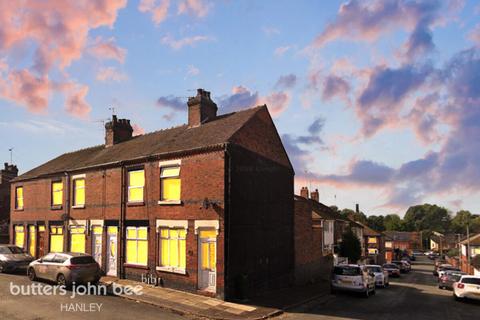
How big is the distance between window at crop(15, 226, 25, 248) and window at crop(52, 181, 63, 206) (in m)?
5.14

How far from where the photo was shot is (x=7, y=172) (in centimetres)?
4191

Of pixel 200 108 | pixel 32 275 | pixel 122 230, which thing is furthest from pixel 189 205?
pixel 32 275

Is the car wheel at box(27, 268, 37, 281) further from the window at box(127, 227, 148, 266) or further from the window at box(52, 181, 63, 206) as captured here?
the window at box(52, 181, 63, 206)

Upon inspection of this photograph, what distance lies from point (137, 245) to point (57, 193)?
359 inches

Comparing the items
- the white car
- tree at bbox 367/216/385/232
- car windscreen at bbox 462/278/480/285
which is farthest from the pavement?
tree at bbox 367/216/385/232

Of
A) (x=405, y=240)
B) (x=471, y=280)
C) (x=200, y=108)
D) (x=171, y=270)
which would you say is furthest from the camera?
(x=405, y=240)

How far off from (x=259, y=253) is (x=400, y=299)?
862cm

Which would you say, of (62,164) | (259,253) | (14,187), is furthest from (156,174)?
(14,187)

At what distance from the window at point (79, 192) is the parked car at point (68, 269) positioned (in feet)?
18.5

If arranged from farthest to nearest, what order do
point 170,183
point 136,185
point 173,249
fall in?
1. point 136,185
2. point 170,183
3. point 173,249

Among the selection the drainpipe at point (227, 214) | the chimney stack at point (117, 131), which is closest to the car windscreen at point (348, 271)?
the drainpipe at point (227, 214)

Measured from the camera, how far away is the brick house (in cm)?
1897

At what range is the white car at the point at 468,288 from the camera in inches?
885

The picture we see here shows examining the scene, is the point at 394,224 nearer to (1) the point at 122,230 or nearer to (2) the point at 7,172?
(2) the point at 7,172
